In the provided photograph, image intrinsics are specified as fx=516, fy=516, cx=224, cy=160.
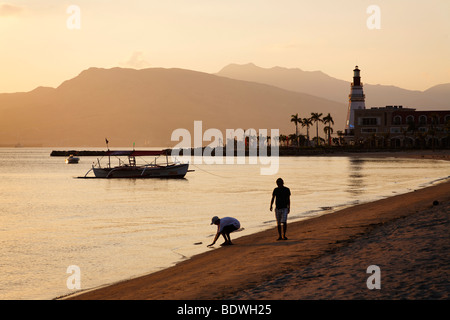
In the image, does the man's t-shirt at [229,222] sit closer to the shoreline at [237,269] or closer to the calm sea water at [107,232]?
the shoreline at [237,269]

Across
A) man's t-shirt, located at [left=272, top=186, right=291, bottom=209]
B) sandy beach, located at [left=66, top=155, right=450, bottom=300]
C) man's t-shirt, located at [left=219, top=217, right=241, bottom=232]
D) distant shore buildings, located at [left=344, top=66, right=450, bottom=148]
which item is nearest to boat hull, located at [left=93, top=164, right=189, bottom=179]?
man's t-shirt, located at [left=219, top=217, right=241, bottom=232]

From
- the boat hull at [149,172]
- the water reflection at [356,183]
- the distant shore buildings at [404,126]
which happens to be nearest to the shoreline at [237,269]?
the water reflection at [356,183]

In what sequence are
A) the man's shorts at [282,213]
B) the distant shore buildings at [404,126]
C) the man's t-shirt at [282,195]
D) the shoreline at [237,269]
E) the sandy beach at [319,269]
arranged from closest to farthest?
the sandy beach at [319,269] < the shoreline at [237,269] < the man's t-shirt at [282,195] < the man's shorts at [282,213] < the distant shore buildings at [404,126]

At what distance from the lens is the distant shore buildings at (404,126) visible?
590 feet

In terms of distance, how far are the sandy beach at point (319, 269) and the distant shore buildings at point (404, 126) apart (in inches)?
6625

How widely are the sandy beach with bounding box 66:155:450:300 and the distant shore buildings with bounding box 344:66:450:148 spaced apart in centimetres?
16828

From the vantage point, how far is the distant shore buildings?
180 meters

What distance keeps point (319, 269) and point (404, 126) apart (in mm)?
180769

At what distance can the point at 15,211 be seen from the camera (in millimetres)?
45688

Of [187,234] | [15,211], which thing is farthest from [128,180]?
[187,234]

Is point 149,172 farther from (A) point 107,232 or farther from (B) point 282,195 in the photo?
(B) point 282,195

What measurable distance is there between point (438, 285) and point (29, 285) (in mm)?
12935

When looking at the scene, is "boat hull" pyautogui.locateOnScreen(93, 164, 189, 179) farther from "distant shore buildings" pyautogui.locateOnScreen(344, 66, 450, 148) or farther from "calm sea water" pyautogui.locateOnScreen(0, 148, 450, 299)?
"distant shore buildings" pyautogui.locateOnScreen(344, 66, 450, 148)
